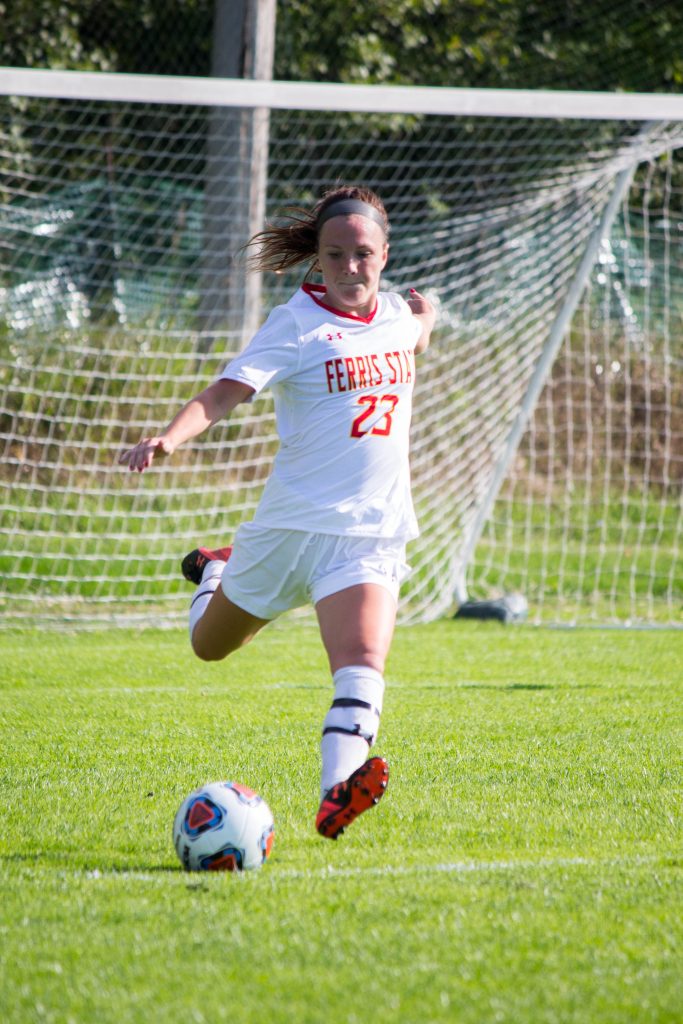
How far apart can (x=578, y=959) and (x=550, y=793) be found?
1.66 metres

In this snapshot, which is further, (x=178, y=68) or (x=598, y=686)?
(x=178, y=68)

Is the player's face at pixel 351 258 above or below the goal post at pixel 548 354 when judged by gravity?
above

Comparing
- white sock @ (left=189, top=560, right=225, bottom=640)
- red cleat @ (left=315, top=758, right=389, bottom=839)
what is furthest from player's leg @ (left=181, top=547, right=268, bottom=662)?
red cleat @ (left=315, top=758, right=389, bottom=839)

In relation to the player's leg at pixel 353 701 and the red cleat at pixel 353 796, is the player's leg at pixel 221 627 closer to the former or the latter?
the player's leg at pixel 353 701

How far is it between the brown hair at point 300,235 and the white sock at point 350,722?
1.43 meters

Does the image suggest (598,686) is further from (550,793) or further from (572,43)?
(572,43)

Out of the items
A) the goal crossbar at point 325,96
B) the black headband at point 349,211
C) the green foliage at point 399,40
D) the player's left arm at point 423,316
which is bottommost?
the player's left arm at point 423,316

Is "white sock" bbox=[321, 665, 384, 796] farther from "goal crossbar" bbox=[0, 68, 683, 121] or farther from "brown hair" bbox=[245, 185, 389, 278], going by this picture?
"goal crossbar" bbox=[0, 68, 683, 121]

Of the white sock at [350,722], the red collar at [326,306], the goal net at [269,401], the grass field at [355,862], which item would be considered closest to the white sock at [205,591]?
the grass field at [355,862]

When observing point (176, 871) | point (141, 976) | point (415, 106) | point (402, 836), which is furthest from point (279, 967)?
point (415, 106)

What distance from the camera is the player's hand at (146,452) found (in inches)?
143

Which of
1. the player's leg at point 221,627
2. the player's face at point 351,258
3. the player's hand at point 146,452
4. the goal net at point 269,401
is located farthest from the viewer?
the goal net at point 269,401

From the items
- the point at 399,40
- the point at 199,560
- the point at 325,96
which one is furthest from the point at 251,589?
the point at 399,40

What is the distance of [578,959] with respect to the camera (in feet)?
9.10
